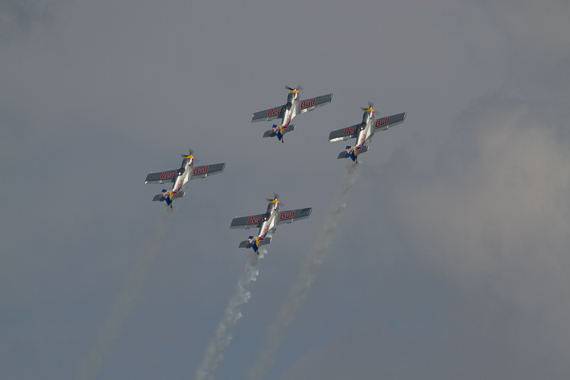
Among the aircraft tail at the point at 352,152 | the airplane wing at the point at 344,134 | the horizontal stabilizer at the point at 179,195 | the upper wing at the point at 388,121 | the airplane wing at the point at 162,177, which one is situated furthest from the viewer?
the airplane wing at the point at 162,177

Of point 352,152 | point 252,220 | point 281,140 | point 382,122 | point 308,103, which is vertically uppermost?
point 308,103

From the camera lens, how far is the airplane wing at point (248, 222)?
458ft

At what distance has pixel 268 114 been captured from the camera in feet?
516

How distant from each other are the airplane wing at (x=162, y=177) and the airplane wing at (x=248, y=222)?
13.0m

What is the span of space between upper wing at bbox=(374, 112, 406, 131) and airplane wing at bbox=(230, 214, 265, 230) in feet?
A: 76.7

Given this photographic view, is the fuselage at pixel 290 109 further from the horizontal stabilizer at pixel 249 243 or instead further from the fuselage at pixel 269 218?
the horizontal stabilizer at pixel 249 243

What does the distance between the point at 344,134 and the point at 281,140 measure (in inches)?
402

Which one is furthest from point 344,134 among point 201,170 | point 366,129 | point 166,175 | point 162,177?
point 162,177

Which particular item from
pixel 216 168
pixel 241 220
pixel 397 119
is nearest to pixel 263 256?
pixel 241 220

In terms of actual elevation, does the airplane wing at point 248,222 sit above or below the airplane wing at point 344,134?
below

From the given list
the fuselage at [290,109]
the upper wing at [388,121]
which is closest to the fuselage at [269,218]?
the fuselage at [290,109]

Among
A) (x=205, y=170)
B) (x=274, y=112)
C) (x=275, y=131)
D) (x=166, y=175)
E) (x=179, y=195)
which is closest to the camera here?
(x=179, y=195)

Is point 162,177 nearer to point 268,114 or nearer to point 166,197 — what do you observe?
point 166,197

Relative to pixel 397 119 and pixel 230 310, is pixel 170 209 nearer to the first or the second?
pixel 230 310
